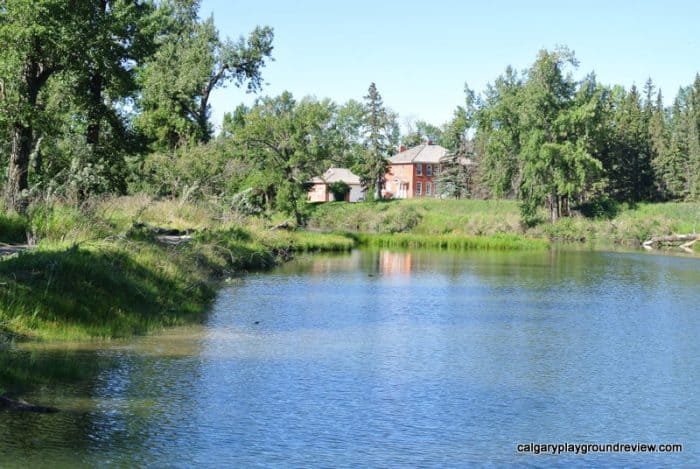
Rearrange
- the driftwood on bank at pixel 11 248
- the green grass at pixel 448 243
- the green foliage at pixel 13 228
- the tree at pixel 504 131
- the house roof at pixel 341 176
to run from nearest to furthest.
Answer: the driftwood on bank at pixel 11 248, the green foliage at pixel 13 228, the green grass at pixel 448 243, the tree at pixel 504 131, the house roof at pixel 341 176

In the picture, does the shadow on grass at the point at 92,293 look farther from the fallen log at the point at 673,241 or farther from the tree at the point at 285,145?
the fallen log at the point at 673,241

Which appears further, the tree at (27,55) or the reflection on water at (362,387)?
the tree at (27,55)

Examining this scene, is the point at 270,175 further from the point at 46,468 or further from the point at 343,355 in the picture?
the point at 46,468

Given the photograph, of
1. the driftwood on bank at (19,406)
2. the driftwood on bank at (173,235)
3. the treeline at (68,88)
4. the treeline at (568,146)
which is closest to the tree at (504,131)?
the treeline at (568,146)

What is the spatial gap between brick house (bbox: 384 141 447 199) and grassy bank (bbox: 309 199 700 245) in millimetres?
31551

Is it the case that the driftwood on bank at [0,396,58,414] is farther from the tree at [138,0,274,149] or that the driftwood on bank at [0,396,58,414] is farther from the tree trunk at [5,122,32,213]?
the tree at [138,0,274,149]

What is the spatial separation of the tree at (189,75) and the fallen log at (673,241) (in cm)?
3178

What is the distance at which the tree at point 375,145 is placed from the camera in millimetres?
97875

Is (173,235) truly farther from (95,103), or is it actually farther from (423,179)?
(423,179)

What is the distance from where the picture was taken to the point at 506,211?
7538cm

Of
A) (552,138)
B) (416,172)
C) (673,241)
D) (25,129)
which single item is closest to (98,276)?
(25,129)

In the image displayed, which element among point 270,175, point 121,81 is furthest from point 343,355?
point 270,175

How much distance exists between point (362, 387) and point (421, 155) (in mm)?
102334

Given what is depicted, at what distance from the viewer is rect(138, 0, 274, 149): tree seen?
57.2 meters
